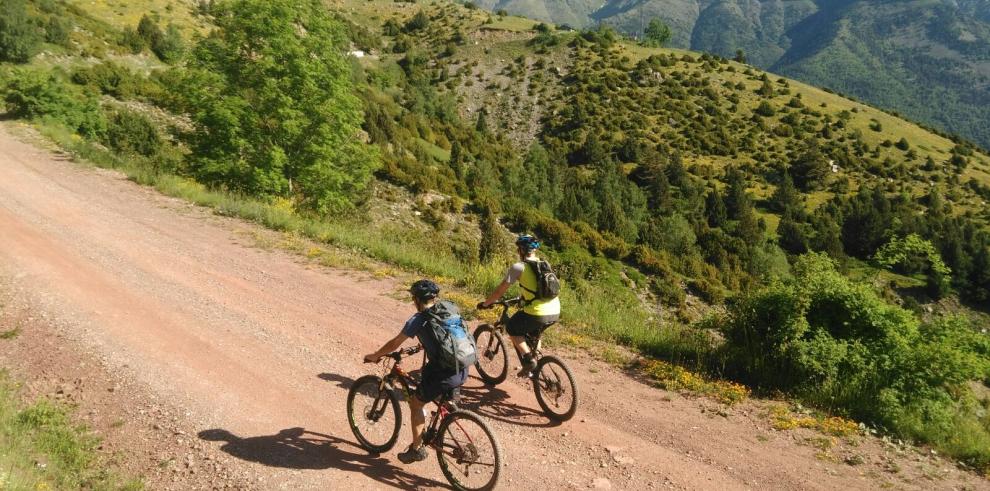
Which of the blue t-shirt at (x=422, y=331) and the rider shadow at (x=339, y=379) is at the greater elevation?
the blue t-shirt at (x=422, y=331)

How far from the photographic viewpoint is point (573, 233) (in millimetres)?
34625

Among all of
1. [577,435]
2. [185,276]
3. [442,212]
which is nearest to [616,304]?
[577,435]

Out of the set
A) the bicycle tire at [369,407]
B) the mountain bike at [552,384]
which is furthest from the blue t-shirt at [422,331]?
the mountain bike at [552,384]

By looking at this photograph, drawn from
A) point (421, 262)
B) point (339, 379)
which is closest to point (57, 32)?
point (421, 262)

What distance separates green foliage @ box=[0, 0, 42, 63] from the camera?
31156mm

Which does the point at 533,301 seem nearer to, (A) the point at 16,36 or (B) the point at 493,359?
(B) the point at 493,359

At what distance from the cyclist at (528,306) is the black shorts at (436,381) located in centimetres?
170

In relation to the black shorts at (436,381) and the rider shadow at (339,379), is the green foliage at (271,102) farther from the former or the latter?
the black shorts at (436,381)

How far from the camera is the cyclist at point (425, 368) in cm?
486

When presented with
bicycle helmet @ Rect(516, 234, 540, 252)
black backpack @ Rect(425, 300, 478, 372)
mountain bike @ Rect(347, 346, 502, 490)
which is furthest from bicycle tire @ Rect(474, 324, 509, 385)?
black backpack @ Rect(425, 300, 478, 372)

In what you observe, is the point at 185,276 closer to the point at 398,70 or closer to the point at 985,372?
the point at 985,372

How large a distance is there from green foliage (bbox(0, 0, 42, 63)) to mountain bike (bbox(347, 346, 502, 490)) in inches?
1545

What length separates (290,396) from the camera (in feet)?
22.1

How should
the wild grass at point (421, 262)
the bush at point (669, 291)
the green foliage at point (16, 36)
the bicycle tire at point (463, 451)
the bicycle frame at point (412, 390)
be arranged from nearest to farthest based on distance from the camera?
the bicycle tire at point (463, 451), the bicycle frame at point (412, 390), the wild grass at point (421, 262), the bush at point (669, 291), the green foliage at point (16, 36)
